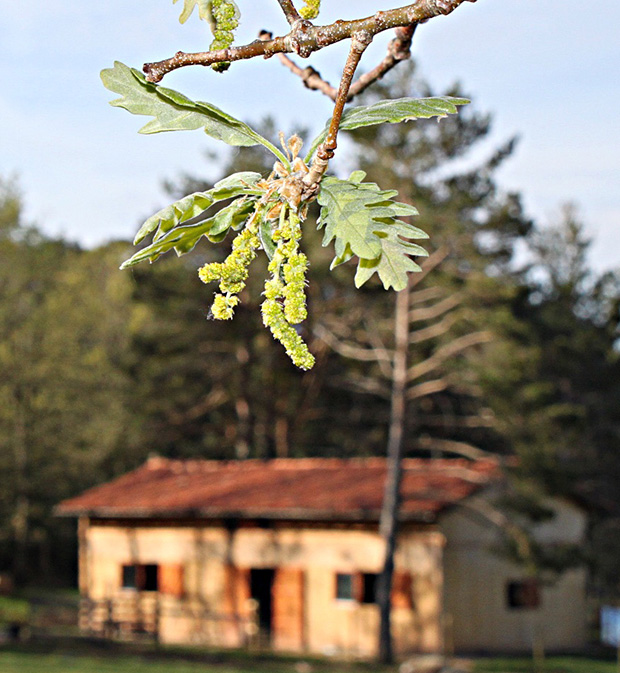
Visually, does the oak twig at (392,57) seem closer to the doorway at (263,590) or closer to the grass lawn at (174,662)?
the grass lawn at (174,662)

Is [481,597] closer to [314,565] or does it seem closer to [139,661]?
[314,565]

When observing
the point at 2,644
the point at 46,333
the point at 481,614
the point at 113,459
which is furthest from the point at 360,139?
the point at 113,459

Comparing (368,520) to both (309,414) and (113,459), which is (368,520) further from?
(113,459)

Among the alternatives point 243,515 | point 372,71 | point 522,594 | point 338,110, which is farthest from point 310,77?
point 522,594

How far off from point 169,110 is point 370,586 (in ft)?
88.7

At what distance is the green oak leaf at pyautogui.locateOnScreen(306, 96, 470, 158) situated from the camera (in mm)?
1482

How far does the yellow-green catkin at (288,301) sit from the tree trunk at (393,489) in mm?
23831

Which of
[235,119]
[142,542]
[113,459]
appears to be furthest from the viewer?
[113,459]

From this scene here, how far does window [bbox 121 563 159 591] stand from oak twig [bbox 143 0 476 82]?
1187 inches

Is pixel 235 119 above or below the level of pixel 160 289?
below

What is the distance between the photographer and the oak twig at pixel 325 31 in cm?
139

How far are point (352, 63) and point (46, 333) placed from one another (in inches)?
1579

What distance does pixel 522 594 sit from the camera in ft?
91.6

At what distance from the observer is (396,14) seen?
1.40 m
